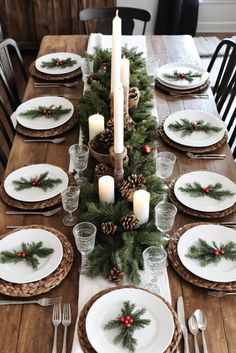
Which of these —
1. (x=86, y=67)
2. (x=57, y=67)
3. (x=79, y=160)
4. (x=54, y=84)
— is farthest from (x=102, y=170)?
(x=57, y=67)

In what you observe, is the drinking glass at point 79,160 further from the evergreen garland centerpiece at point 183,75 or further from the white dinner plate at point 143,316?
the evergreen garland centerpiece at point 183,75

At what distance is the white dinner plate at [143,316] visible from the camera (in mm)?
1024

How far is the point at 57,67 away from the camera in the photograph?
2.24m

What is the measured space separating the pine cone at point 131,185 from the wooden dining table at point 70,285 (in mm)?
197

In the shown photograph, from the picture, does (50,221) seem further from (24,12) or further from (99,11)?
(24,12)

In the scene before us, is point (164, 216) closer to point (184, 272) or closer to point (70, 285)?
point (184, 272)

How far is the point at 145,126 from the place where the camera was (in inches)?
66.6

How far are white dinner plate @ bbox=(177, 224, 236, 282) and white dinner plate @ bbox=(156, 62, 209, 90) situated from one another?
953 mm

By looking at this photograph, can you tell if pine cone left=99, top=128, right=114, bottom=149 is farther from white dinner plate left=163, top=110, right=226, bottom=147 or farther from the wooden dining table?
white dinner plate left=163, top=110, right=226, bottom=147

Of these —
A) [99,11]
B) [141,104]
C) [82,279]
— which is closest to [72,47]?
[99,11]

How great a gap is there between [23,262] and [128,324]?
373 mm

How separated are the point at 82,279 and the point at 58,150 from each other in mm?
666

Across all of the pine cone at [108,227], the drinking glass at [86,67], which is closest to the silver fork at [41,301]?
the pine cone at [108,227]

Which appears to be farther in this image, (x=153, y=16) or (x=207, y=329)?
(x=153, y=16)
